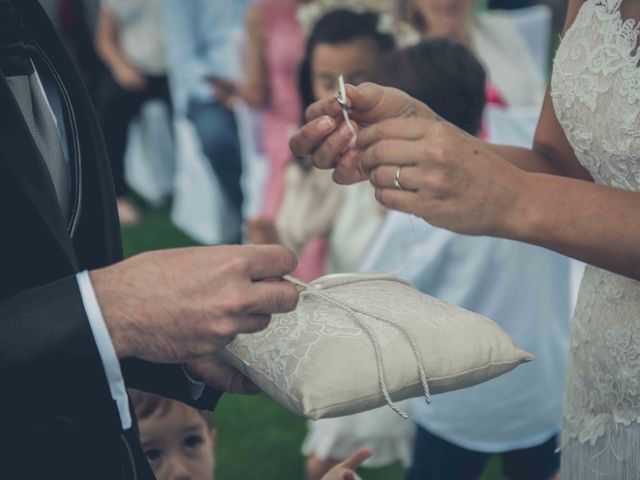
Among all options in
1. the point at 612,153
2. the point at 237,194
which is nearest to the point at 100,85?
the point at 237,194

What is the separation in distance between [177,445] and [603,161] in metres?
1.13

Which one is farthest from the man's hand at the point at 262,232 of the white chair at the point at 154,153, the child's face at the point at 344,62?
the white chair at the point at 154,153

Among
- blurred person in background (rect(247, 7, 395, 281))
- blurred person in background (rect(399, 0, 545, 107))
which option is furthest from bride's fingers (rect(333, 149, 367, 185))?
blurred person in background (rect(399, 0, 545, 107))

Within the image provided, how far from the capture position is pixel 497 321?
2619 mm

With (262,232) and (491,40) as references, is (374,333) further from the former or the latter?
(491,40)

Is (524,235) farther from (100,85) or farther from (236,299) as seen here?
(100,85)

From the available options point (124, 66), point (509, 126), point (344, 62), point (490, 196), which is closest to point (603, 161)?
point (490, 196)

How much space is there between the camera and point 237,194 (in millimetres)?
5594

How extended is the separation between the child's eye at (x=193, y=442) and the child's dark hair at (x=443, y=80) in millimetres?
1193

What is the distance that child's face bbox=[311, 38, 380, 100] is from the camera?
3.86m

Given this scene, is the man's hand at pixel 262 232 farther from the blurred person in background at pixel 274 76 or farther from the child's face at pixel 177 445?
the child's face at pixel 177 445

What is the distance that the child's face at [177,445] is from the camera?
6.72 ft

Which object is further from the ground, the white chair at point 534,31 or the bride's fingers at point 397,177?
the bride's fingers at point 397,177

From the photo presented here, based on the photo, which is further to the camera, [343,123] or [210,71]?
[210,71]
